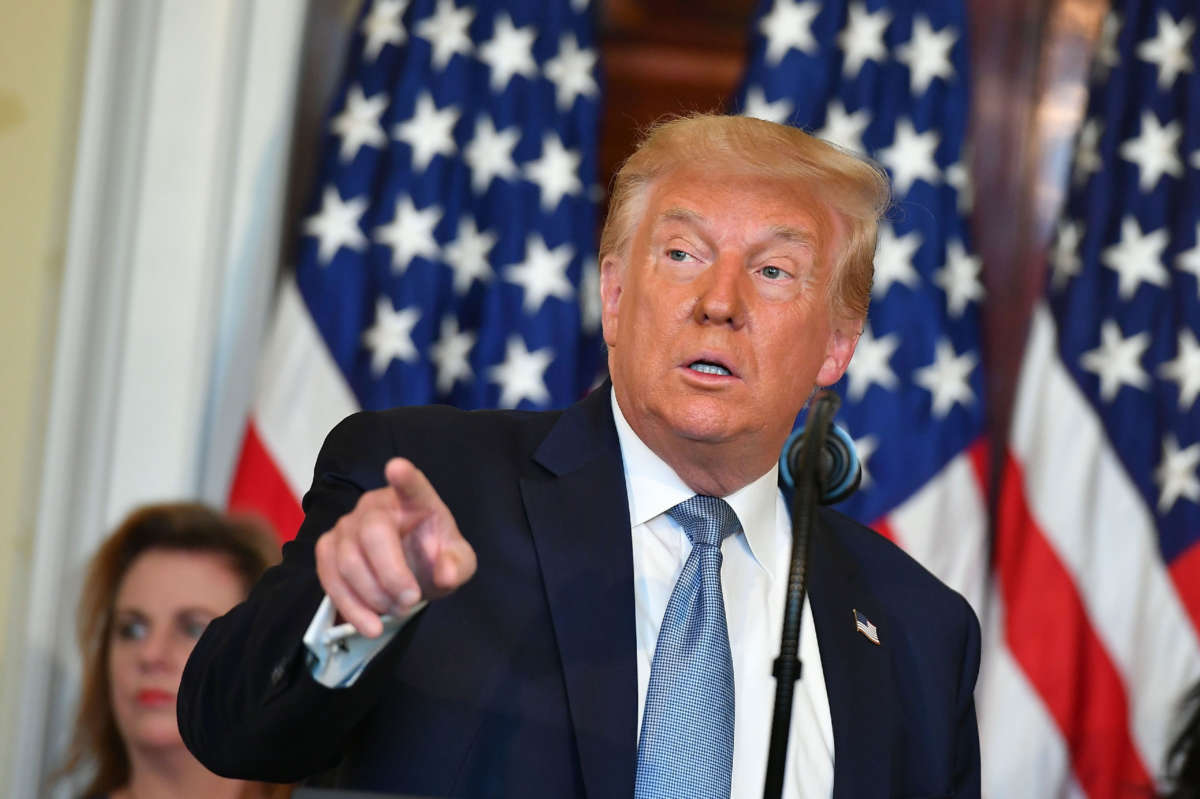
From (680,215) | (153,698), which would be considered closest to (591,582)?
(680,215)

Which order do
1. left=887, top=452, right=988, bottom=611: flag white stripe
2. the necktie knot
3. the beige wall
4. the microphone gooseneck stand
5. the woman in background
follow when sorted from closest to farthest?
the microphone gooseneck stand
the necktie knot
the woman in background
the beige wall
left=887, top=452, right=988, bottom=611: flag white stripe

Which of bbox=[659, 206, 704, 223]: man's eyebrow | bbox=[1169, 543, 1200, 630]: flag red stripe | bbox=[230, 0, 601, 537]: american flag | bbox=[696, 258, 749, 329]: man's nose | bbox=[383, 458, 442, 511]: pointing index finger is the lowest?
bbox=[383, 458, 442, 511]: pointing index finger

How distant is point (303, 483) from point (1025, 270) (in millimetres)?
2241

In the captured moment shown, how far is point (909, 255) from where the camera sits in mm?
3896

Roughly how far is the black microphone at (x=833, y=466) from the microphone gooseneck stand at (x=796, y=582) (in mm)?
13

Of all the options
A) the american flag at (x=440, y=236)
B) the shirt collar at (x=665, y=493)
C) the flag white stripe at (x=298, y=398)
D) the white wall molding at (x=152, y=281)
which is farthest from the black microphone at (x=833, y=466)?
the white wall molding at (x=152, y=281)

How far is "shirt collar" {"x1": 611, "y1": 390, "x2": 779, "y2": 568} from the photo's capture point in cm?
189

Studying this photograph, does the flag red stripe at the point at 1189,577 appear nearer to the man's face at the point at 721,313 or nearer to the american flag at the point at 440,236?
the american flag at the point at 440,236

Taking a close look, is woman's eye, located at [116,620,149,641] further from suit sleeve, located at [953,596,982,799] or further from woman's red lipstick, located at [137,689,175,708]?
suit sleeve, located at [953,596,982,799]

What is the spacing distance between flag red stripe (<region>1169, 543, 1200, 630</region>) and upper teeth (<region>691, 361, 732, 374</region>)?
228 centimetres

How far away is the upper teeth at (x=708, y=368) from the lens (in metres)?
1.91

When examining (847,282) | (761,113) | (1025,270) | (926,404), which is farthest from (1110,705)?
(847,282)

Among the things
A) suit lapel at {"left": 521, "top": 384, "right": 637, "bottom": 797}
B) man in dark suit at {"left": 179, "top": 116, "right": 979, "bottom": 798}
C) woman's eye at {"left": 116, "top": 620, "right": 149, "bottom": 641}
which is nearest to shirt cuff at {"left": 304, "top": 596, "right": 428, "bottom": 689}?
man in dark suit at {"left": 179, "top": 116, "right": 979, "bottom": 798}

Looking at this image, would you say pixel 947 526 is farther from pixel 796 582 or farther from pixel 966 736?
pixel 796 582
